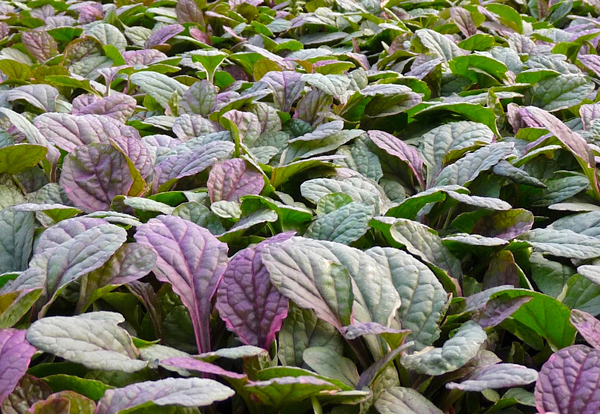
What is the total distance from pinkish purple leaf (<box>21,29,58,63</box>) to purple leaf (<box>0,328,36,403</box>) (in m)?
1.66

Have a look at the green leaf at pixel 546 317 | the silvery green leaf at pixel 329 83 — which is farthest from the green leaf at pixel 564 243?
the silvery green leaf at pixel 329 83

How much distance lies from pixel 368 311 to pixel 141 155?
26.7 inches

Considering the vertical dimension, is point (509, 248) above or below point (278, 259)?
below

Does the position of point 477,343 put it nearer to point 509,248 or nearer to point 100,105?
point 509,248

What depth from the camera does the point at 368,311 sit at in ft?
3.10

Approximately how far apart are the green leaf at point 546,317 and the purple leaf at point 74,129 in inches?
38.4

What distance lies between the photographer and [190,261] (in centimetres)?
101

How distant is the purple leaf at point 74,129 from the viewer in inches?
55.1

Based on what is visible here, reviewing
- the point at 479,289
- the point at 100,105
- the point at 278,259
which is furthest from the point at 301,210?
the point at 100,105

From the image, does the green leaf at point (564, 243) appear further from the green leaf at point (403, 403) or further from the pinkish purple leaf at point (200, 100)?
the pinkish purple leaf at point (200, 100)

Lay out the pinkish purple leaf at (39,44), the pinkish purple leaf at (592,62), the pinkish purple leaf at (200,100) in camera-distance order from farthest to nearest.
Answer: the pinkish purple leaf at (39,44)
the pinkish purple leaf at (592,62)
the pinkish purple leaf at (200,100)

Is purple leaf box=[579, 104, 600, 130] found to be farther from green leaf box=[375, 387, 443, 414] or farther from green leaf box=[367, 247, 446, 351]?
green leaf box=[375, 387, 443, 414]

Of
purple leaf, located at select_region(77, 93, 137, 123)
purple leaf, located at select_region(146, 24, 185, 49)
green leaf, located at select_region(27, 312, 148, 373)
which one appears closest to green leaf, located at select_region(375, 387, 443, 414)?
green leaf, located at select_region(27, 312, 148, 373)

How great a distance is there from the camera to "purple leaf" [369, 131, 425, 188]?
144 cm
